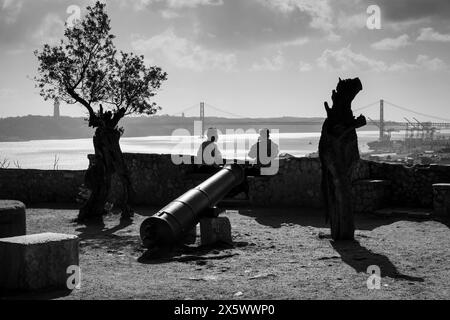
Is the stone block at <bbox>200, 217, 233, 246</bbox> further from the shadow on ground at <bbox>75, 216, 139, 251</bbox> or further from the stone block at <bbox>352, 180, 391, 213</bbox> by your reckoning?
the stone block at <bbox>352, 180, 391, 213</bbox>

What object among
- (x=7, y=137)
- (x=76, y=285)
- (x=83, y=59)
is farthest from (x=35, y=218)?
(x=7, y=137)

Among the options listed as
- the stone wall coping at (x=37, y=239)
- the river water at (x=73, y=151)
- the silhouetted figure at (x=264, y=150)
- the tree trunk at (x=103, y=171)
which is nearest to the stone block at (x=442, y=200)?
the silhouetted figure at (x=264, y=150)

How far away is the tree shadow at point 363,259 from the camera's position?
23.0 ft

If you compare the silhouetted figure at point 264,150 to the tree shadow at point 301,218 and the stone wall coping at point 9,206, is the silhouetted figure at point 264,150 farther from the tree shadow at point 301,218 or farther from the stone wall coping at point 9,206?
the stone wall coping at point 9,206

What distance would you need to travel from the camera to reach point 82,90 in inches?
605

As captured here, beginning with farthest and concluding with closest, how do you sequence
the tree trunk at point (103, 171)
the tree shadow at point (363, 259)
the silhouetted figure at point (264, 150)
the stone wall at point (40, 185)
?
the stone wall at point (40, 185), the silhouetted figure at point (264, 150), the tree trunk at point (103, 171), the tree shadow at point (363, 259)

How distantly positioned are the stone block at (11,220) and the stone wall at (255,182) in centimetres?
522

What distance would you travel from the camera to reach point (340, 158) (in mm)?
9539

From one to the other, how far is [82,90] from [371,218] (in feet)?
26.8

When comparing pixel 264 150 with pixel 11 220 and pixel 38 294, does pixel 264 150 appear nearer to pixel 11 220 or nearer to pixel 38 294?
pixel 11 220

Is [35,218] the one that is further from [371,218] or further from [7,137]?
[7,137]

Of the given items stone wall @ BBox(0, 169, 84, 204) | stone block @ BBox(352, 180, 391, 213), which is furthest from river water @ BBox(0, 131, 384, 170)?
stone block @ BBox(352, 180, 391, 213)

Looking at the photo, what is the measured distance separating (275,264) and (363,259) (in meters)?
1.26

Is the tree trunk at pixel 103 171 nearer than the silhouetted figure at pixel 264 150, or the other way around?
the tree trunk at pixel 103 171
